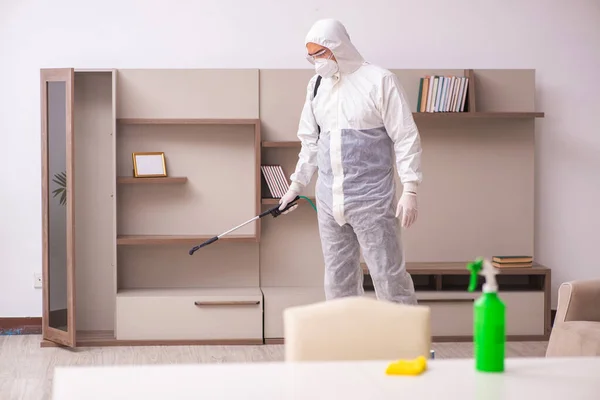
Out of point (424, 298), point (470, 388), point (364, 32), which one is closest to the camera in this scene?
point (470, 388)

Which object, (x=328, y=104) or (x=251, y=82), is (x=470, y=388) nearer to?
(x=328, y=104)

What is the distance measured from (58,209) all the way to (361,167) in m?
2.02

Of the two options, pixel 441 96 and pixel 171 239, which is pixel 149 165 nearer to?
pixel 171 239

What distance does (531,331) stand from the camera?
4680mm

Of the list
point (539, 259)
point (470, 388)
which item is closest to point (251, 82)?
point (539, 259)

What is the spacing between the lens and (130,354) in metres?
4.38

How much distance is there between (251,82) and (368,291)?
1433 millimetres

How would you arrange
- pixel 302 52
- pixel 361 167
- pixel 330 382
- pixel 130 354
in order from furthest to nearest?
pixel 302 52
pixel 130 354
pixel 361 167
pixel 330 382

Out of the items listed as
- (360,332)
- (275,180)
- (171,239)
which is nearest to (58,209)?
(171,239)

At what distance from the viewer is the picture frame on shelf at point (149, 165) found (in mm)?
4715

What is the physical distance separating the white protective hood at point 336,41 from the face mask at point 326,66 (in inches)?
1.0

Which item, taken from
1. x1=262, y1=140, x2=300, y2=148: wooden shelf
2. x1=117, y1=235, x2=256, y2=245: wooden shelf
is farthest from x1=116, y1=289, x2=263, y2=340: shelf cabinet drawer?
x1=262, y1=140, x2=300, y2=148: wooden shelf

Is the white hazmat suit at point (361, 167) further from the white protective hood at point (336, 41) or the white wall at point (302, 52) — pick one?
the white wall at point (302, 52)

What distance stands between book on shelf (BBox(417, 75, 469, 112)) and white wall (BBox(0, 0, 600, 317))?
1.08 ft
